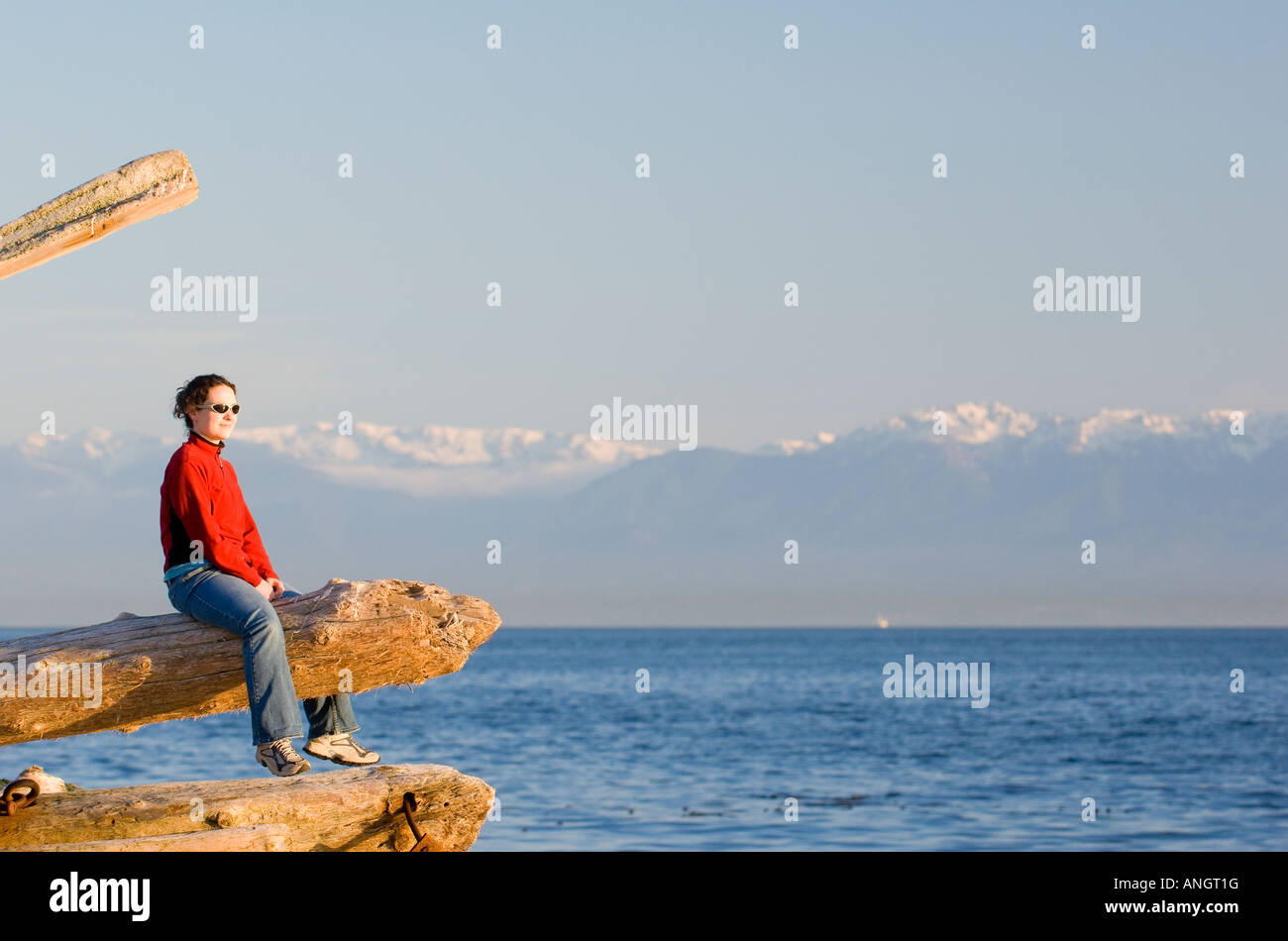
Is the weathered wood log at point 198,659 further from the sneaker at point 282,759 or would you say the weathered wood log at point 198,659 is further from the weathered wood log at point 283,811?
the weathered wood log at point 283,811

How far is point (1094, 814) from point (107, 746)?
24958 mm

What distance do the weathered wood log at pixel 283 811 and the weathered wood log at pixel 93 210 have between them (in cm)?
229

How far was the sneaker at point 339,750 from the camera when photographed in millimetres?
6988

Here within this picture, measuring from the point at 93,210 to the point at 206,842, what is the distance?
2.61 meters

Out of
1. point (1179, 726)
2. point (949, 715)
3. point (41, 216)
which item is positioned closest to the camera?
point (41, 216)

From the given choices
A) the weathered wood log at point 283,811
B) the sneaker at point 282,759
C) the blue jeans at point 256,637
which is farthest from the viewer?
the sneaker at point 282,759

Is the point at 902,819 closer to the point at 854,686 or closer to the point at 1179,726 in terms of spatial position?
the point at 1179,726

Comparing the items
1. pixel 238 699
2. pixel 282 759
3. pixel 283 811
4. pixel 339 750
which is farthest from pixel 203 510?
pixel 283 811

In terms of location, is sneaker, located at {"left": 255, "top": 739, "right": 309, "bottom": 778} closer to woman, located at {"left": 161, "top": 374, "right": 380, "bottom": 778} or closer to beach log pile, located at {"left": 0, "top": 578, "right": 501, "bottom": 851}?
woman, located at {"left": 161, "top": 374, "right": 380, "bottom": 778}

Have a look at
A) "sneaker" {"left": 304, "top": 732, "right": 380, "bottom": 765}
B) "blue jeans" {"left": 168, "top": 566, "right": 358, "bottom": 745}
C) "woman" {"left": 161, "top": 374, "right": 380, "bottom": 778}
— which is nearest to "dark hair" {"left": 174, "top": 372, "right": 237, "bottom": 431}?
"woman" {"left": 161, "top": 374, "right": 380, "bottom": 778}

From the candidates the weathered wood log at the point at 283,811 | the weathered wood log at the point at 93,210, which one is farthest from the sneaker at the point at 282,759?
the weathered wood log at the point at 93,210
